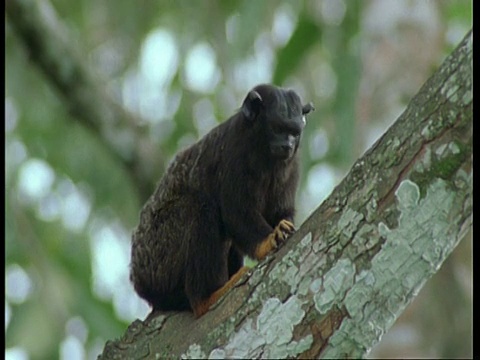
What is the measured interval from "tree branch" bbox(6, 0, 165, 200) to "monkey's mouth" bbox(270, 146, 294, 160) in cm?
295

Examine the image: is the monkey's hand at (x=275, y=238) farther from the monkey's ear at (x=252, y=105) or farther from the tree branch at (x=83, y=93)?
the tree branch at (x=83, y=93)

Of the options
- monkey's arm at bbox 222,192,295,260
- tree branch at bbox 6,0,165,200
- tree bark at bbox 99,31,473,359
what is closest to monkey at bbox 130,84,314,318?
monkey's arm at bbox 222,192,295,260

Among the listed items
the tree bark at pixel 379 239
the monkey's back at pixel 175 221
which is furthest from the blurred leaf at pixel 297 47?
the tree bark at pixel 379 239

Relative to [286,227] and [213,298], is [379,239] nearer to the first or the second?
[286,227]

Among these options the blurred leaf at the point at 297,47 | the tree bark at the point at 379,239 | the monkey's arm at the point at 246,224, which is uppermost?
the blurred leaf at the point at 297,47

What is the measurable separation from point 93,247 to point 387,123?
3712mm

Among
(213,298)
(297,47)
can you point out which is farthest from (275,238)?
(297,47)

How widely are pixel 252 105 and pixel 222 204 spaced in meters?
0.51

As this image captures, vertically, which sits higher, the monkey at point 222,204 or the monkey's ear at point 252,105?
the monkey's ear at point 252,105

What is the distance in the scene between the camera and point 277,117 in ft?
15.4

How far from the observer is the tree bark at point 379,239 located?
3.38m

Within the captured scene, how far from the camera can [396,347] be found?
6086mm

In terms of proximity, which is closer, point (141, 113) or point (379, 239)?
point (379, 239)

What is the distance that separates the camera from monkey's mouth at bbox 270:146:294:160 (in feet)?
15.3
